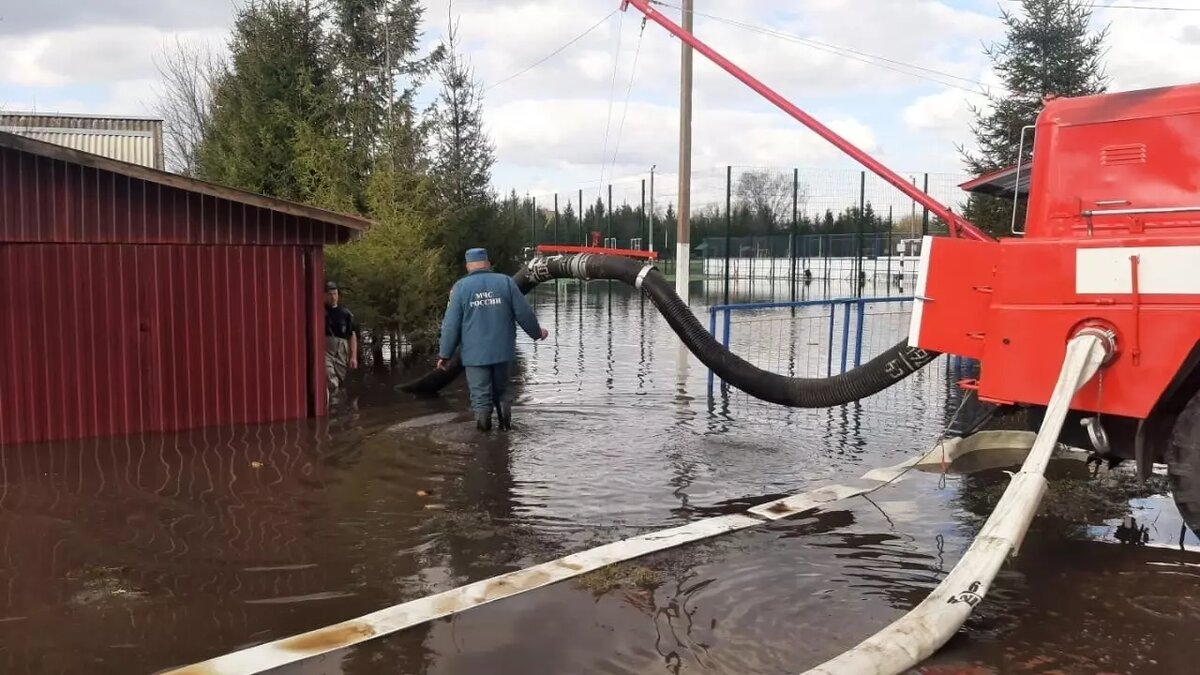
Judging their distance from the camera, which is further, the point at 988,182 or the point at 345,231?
the point at 345,231

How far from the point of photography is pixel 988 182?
27.5 feet

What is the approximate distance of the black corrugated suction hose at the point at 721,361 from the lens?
752cm

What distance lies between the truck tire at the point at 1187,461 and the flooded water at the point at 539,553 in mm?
453

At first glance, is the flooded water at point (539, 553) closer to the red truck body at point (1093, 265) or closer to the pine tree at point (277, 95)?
the red truck body at point (1093, 265)

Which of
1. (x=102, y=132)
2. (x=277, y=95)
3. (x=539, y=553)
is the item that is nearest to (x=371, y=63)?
(x=277, y=95)

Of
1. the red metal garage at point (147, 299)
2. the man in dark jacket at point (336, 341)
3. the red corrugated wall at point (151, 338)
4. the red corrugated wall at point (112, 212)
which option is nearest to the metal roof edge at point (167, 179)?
the red metal garage at point (147, 299)

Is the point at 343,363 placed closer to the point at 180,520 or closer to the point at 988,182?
the point at 180,520

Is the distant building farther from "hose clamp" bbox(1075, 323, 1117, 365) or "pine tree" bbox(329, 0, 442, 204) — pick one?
"hose clamp" bbox(1075, 323, 1117, 365)

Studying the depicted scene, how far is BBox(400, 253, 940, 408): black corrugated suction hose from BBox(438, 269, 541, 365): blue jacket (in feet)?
6.06

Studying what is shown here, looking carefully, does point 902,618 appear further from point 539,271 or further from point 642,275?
point 539,271

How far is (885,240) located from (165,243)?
87.9 ft

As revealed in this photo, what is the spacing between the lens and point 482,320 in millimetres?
8562

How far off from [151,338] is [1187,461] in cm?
848

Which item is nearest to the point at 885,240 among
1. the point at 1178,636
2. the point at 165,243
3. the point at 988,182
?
the point at 988,182
